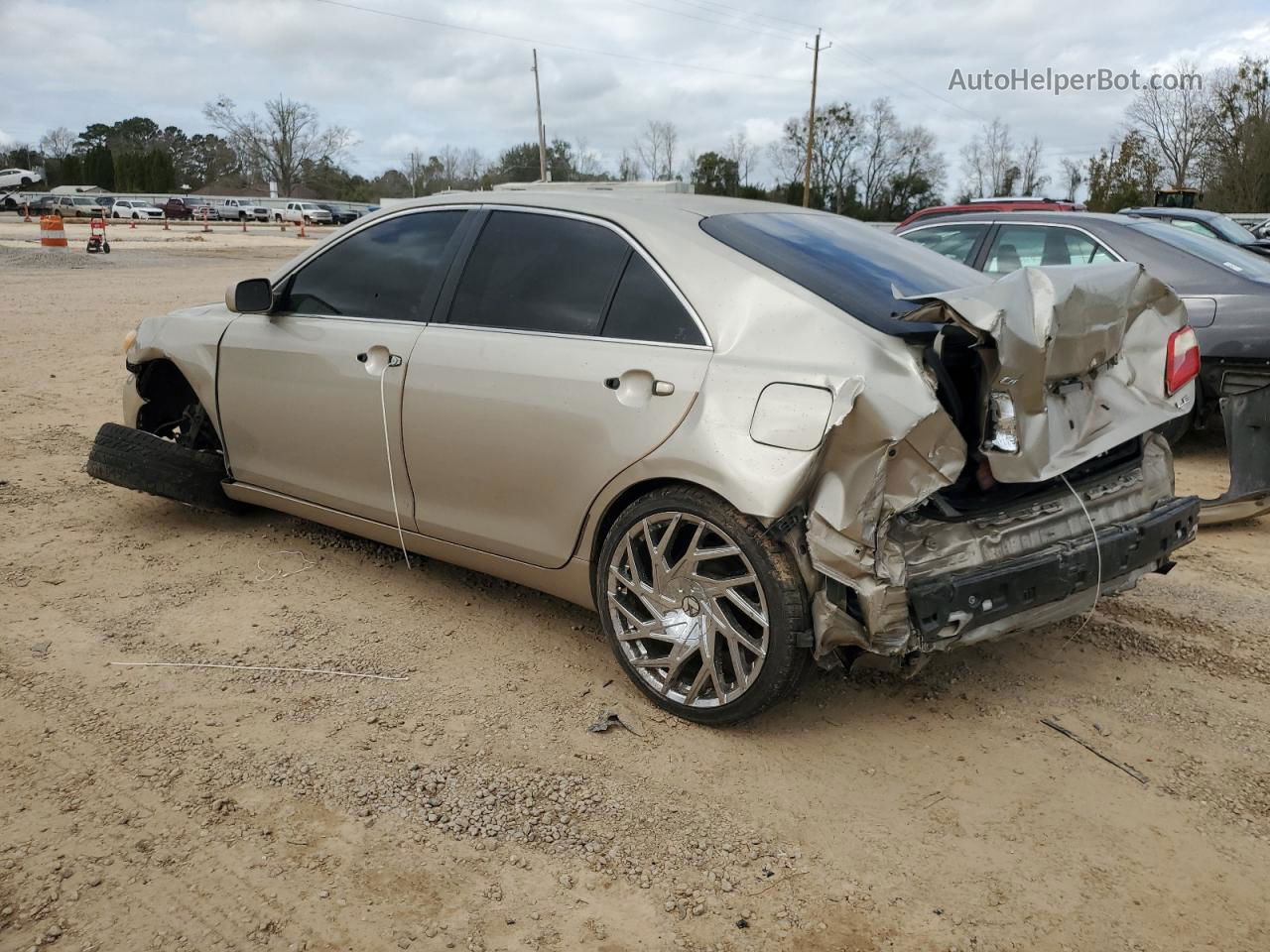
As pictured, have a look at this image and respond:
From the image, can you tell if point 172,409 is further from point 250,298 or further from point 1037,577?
point 1037,577

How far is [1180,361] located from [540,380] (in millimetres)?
2147

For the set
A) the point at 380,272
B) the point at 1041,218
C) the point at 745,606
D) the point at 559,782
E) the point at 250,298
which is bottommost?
the point at 559,782

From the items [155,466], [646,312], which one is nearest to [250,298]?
[155,466]

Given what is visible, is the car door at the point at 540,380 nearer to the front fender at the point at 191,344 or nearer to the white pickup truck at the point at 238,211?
the front fender at the point at 191,344

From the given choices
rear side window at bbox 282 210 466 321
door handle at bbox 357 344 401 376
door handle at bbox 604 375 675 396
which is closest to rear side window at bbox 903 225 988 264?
rear side window at bbox 282 210 466 321

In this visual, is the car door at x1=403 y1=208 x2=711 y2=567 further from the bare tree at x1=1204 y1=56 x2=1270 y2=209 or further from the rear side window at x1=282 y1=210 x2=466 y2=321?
the bare tree at x1=1204 y1=56 x2=1270 y2=209

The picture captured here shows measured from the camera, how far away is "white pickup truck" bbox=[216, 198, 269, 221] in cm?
6100

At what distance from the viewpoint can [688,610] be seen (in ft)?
10.5

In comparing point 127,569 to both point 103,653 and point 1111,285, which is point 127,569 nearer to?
point 103,653

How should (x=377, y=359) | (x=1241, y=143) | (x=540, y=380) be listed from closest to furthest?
1. (x=540, y=380)
2. (x=377, y=359)
3. (x=1241, y=143)

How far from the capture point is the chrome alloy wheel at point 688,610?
3.07 metres

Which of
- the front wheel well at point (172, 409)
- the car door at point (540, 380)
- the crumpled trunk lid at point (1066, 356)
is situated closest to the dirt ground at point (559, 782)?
the car door at point (540, 380)

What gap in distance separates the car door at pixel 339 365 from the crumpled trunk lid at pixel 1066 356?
201 cm

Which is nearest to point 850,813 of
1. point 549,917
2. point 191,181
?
point 549,917
